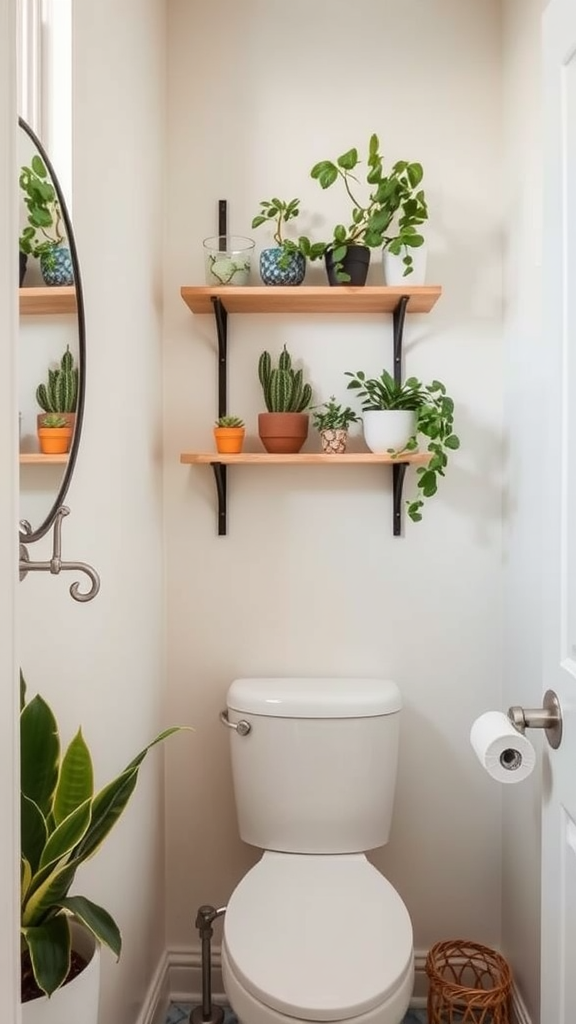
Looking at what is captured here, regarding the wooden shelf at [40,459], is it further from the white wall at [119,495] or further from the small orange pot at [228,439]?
the small orange pot at [228,439]

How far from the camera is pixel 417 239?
1.80 metres

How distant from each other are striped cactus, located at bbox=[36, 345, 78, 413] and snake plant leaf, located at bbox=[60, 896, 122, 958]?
58cm

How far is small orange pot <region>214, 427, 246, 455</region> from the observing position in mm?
1895

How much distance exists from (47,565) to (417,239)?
1.14 metres

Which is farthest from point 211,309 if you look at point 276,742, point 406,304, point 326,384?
point 276,742

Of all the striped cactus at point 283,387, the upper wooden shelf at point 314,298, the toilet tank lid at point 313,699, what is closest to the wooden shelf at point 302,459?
the striped cactus at point 283,387

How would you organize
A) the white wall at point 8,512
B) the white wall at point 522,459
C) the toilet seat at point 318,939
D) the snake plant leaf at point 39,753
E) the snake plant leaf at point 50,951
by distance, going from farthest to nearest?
the white wall at point 522,459 < the toilet seat at point 318,939 < the snake plant leaf at point 39,753 < the snake plant leaf at point 50,951 < the white wall at point 8,512

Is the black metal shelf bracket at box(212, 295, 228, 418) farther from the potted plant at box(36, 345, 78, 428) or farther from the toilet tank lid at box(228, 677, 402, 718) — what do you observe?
the potted plant at box(36, 345, 78, 428)

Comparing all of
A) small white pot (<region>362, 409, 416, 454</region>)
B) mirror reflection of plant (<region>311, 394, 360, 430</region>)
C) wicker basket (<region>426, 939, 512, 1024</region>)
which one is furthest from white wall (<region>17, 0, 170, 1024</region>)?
wicker basket (<region>426, 939, 512, 1024</region>)

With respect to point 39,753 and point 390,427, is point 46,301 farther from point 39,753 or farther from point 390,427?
point 390,427

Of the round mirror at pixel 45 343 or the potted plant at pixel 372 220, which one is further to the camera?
the potted plant at pixel 372 220

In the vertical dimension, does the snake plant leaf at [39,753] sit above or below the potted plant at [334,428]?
below

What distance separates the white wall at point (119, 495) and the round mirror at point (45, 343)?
0.52 feet

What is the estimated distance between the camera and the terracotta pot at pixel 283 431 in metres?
1.89
